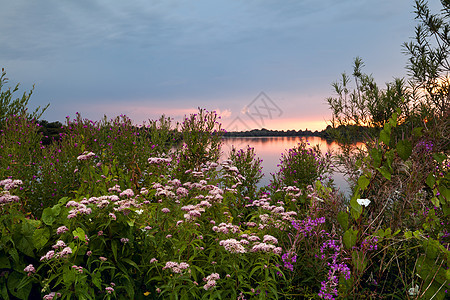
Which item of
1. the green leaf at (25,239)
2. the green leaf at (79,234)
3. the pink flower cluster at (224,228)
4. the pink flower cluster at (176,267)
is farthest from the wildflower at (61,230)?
the pink flower cluster at (224,228)

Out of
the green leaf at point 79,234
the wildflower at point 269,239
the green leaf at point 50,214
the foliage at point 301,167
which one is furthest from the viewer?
the foliage at point 301,167

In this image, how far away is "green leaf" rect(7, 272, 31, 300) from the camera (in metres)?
2.82

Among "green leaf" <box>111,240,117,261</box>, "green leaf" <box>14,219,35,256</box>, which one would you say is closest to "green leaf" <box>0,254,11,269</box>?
"green leaf" <box>14,219,35,256</box>

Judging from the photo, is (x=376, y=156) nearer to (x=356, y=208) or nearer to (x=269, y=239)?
(x=356, y=208)

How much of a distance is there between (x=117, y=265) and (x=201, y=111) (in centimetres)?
598

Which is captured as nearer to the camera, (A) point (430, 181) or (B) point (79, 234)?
(B) point (79, 234)

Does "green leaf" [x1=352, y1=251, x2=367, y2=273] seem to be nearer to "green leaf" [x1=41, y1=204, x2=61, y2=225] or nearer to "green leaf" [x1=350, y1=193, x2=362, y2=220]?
"green leaf" [x1=350, y1=193, x2=362, y2=220]

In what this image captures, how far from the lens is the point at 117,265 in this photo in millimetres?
3076

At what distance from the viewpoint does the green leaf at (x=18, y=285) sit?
9.27 ft

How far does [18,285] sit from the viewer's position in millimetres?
2824

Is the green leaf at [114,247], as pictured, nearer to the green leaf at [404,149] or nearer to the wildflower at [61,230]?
the wildflower at [61,230]

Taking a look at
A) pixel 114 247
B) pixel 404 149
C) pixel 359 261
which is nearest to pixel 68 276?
pixel 114 247

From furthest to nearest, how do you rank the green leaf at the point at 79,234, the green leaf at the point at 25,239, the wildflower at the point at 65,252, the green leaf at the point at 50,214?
the green leaf at the point at 50,214 → the green leaf at the point at 25,239 → the green leaf at the point at 79,234 → the wildflower at the point at 65,252

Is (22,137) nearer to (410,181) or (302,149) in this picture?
(302,149)
